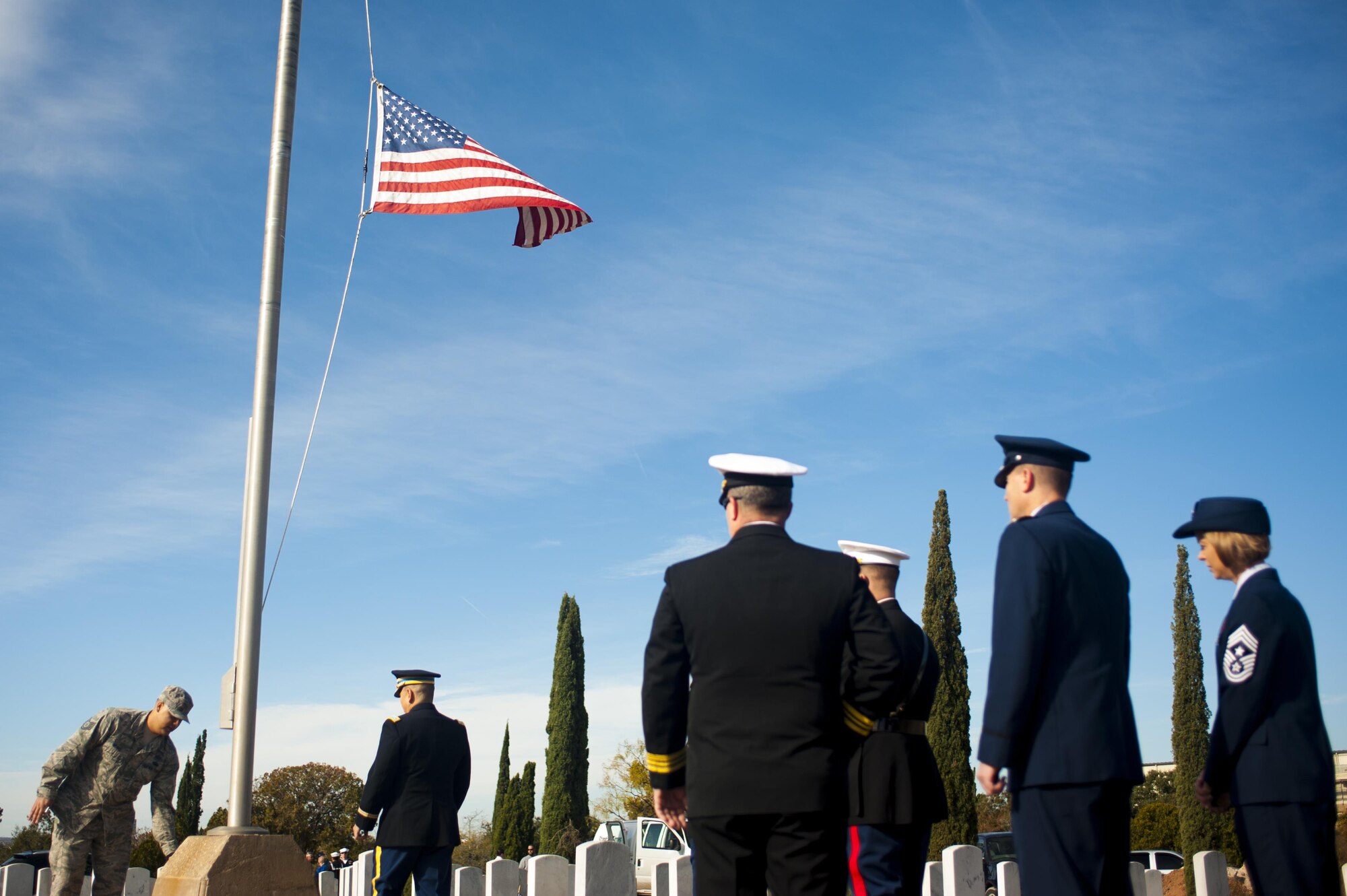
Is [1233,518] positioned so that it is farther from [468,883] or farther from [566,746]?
[566,746]

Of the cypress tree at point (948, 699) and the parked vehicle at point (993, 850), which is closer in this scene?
the parked vehicle at point (993, 850)

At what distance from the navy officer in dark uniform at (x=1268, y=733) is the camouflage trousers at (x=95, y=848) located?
22.2 ft

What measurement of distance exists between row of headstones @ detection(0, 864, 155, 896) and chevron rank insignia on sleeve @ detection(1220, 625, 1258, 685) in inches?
397

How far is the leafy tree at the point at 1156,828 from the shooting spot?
3472 centimetres

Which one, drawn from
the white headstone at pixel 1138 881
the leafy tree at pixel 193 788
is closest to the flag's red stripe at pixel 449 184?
the white headstone at pixel 1138 881

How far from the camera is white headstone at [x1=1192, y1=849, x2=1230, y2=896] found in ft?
36.2

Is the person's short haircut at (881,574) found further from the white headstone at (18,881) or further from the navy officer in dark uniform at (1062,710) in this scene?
the white headstone at (18,881)

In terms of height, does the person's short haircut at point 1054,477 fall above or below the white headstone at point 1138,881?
above

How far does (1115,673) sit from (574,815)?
110ft

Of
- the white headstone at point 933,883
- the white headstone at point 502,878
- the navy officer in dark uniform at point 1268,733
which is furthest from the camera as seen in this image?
the white headstone at point 933,883

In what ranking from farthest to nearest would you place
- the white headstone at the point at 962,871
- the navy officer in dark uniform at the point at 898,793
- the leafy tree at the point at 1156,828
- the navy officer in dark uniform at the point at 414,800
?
1. the leafy tree at the point at 1156,828
2. the white headstone at the point at 962,871
3. the navy officer in dark uniform at the point at 414,800
4. the navy officer in dark uniform at the point at 898,793

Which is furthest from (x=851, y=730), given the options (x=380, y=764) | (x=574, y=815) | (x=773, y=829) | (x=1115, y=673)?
(x=574, y=815)

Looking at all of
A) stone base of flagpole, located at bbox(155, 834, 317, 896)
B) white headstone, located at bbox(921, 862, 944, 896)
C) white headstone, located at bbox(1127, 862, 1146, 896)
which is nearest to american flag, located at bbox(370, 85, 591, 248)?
stone base of flagpole, located at bbox(155, 834, 317, 896)

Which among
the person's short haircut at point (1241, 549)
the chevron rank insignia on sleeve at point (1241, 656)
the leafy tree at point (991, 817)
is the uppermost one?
the person's short haircut at point (1241, 549)
